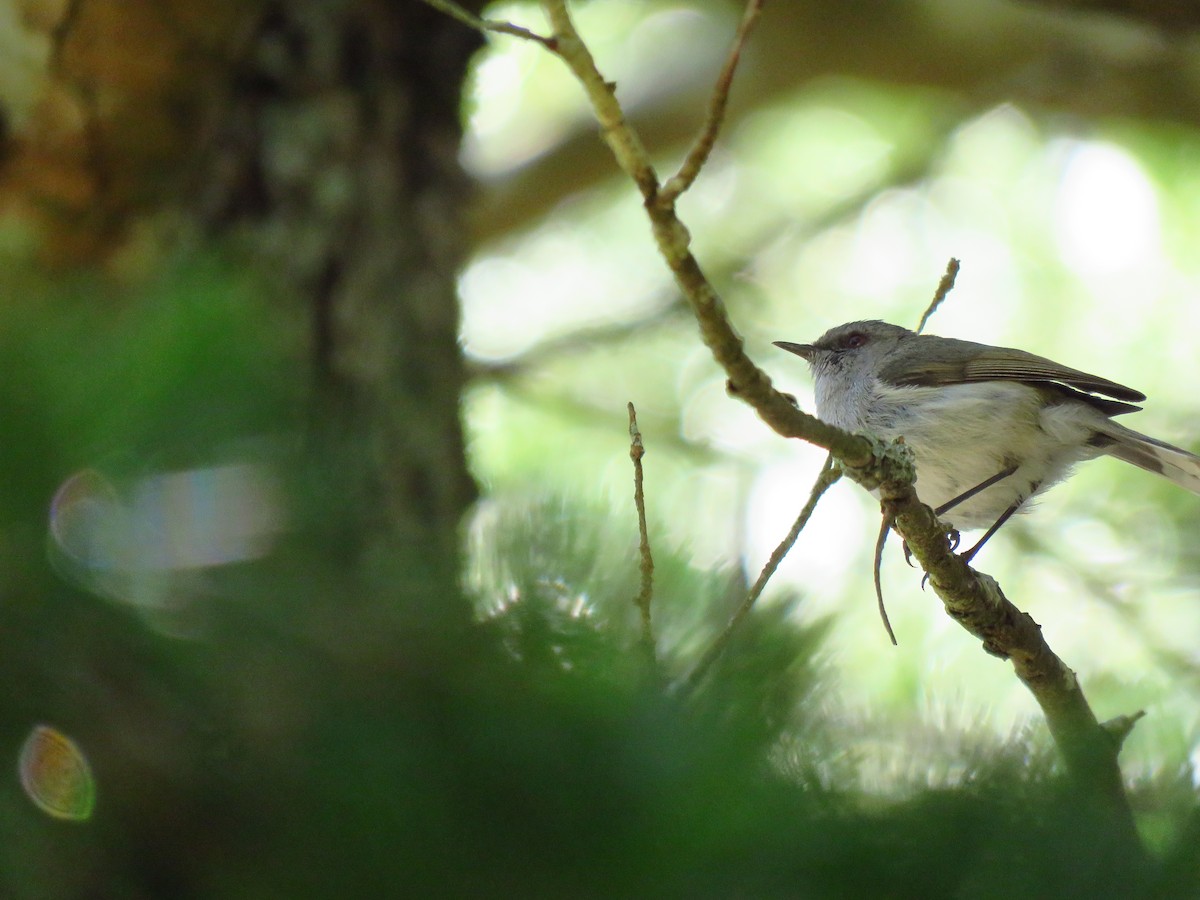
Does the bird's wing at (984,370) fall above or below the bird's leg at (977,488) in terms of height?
above

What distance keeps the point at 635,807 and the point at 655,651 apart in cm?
16

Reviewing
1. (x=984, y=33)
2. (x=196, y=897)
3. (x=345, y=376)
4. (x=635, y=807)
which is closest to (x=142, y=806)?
(x=196, y=897)

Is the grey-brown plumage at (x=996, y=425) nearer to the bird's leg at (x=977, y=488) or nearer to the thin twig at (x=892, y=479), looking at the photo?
the bird's leg at (x=977, y=488)

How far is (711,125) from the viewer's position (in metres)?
1.14

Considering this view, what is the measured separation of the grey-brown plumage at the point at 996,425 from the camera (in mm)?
3504

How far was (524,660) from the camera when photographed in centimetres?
84

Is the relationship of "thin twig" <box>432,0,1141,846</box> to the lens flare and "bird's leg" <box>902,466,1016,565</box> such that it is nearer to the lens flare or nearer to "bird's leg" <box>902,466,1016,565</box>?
the lens flare

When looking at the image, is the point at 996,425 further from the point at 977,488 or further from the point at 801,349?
the point at 801,349

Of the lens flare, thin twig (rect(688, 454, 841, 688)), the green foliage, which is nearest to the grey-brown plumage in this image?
thin twig (rect(688, 454, 841, 688))

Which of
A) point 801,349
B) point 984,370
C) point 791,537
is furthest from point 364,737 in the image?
point 801,349

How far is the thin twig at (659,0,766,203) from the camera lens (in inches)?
43.8

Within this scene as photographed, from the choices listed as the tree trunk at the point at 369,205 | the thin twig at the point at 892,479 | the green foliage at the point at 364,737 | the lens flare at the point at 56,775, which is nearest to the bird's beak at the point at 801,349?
the tree trunk at the point at 369,205

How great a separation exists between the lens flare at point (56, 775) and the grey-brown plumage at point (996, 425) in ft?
9.46

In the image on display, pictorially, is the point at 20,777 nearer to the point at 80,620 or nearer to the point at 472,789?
the point at 80,620
